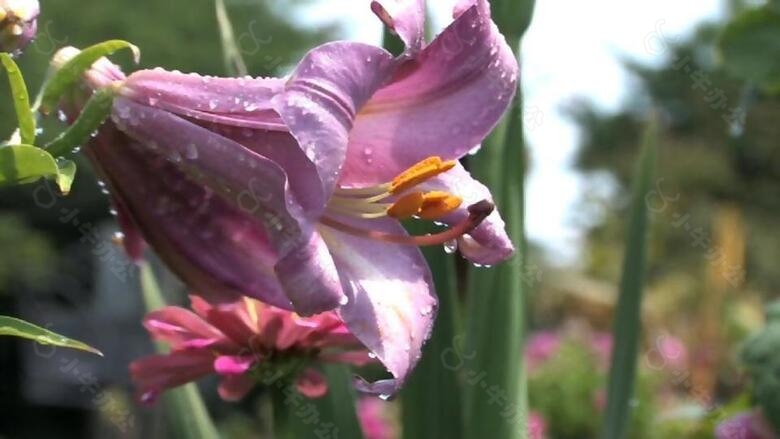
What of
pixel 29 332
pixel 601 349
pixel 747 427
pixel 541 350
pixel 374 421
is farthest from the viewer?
pixel 541 350

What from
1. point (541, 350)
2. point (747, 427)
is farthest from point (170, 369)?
point (541, 350)

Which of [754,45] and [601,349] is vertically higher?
[754,45]

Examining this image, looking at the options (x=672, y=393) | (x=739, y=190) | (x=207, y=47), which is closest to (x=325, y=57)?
(x=672, y=393)

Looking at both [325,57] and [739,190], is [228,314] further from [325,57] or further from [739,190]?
[739,190]

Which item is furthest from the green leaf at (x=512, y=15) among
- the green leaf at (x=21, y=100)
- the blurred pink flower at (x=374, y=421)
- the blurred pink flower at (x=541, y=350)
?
the blurred pink flower at (x=541, y=350)

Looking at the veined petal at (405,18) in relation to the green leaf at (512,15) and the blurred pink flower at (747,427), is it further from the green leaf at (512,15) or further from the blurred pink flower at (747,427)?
the blurred pink flower at (747,427)

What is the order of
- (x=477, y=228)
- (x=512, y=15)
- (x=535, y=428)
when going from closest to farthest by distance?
(x=477, y=228) < (x=512, y=15) < (x=535, y=428)

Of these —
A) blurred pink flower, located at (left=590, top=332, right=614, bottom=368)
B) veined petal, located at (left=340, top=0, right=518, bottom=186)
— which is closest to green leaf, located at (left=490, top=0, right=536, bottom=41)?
veined petal, located at (left=340, top=0, right=518, bottom=186)

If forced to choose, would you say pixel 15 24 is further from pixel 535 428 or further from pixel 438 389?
pixel 535 428
